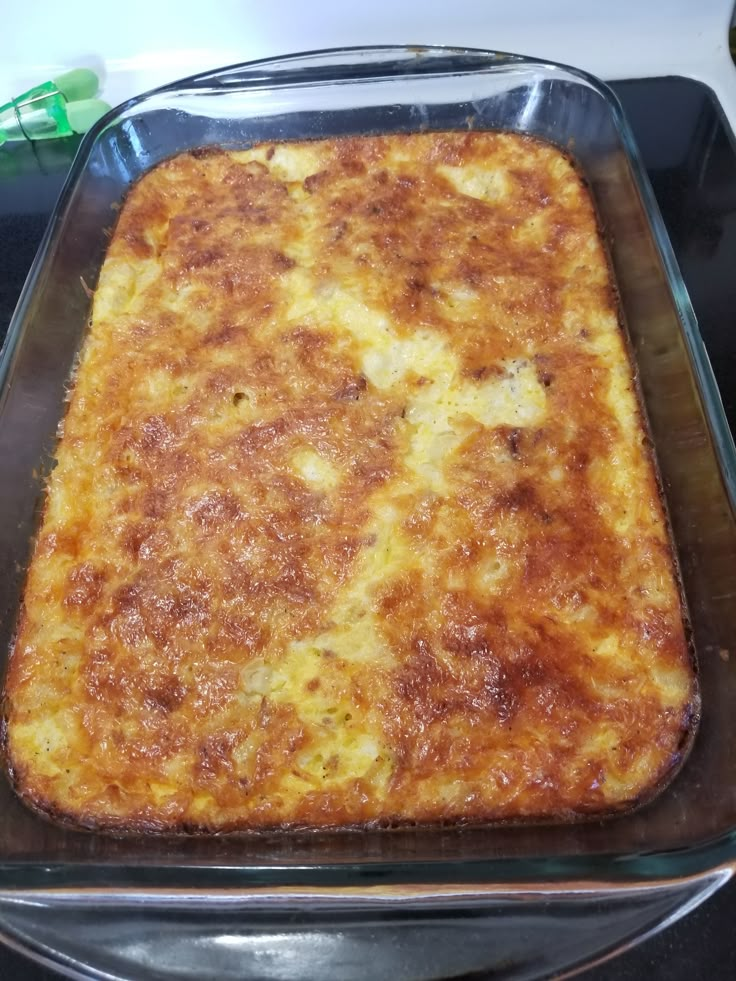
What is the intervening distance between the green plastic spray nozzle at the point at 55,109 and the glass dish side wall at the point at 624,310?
0.51 meters

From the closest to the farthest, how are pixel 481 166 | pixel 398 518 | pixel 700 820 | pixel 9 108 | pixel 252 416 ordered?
pixel 700 820
pixel 398 518
pixel 252 416
pixel 481 166
pixel 9 108

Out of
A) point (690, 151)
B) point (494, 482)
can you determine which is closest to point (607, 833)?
point (494, 482)

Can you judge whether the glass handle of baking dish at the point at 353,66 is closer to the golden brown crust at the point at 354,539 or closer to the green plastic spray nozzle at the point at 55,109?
the golden brown crust at the point at 354,539

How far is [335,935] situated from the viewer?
1354 mm

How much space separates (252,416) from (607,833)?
1.16 m

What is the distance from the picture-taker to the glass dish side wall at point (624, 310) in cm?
142

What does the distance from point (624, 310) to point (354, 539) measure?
948mm

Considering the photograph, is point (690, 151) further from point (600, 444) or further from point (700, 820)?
point (700, 820)

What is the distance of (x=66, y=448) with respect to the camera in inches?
75.7

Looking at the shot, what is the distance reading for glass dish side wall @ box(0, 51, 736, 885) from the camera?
142 centimetres

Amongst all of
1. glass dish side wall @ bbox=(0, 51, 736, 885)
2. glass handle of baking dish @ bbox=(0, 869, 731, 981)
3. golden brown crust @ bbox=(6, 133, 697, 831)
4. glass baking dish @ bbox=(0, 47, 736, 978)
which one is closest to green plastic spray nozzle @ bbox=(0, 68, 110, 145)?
glass dish side wall @ bbox=(0, 51, 736, 885)

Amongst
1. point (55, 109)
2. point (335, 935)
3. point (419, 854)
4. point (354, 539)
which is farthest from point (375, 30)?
point (335, 935)

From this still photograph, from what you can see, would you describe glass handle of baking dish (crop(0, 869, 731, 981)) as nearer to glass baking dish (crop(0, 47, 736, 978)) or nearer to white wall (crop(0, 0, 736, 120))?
glass baking dish (crop(0, 47, 736, 978))

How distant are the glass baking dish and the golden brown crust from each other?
0.05 meters
